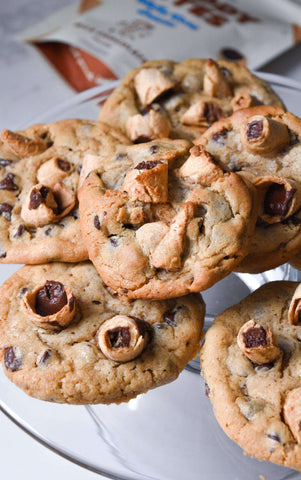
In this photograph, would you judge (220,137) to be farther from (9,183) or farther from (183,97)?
(9,183)

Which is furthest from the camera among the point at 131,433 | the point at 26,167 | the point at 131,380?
the point at 26,167

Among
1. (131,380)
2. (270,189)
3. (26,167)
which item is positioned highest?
(26,167)

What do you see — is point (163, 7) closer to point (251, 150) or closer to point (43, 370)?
point (251, 150)

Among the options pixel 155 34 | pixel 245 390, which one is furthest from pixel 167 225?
pixel 155 34

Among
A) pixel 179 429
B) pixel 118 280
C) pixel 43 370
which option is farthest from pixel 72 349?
pixel 179 429

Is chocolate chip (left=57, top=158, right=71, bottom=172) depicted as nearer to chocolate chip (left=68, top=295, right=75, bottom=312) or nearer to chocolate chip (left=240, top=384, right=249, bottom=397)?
chocolate chip (left=68, top=295, right=75, bottom=312)

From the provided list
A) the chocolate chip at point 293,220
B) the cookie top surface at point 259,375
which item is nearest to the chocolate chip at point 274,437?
the cookie top surface at point 259,375
